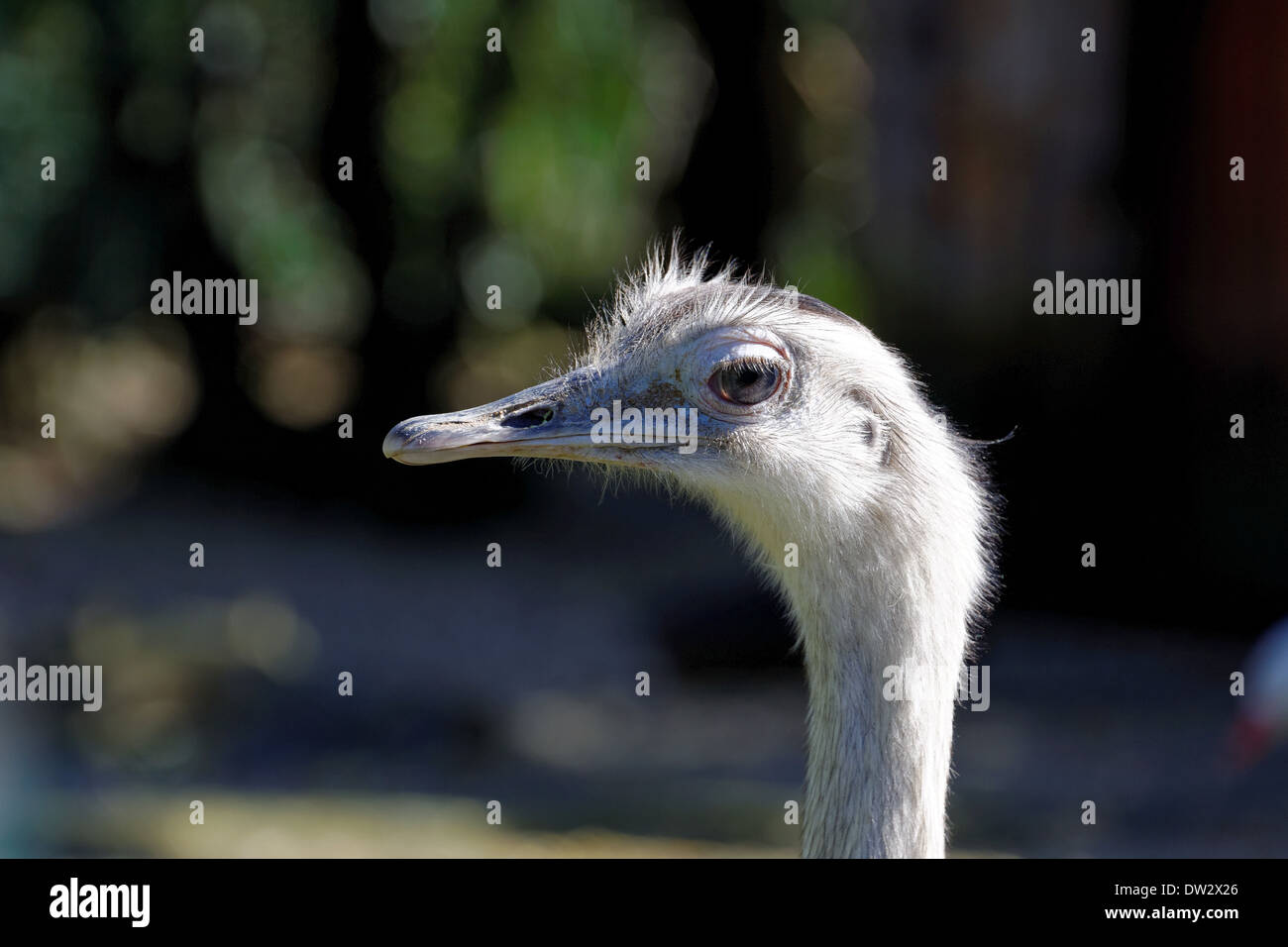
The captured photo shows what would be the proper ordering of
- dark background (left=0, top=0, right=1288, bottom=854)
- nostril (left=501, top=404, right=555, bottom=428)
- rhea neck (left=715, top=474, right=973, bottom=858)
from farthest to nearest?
dark background (left=0, top=0, right=1288, bottom=854)
nostril (left=501, top=404, right=555, bottom=428)
rhea neck (left=715, top=474, right=973, bottom=858)

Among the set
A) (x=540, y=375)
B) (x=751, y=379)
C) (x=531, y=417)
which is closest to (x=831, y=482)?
(x=751, y=379)

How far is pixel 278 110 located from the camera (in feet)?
18.8

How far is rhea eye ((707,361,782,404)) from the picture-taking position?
2.44 metres

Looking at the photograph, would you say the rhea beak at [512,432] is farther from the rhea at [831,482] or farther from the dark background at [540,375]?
the dark background at [540,375]

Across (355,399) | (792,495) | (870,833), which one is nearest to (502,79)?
(355,399)

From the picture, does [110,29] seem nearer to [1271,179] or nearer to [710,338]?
[710,338]

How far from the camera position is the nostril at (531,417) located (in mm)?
2496

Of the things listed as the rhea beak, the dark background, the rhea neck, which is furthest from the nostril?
the dark background

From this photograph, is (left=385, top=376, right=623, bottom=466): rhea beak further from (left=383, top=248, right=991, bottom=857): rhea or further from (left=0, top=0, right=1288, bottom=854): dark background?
(left=0, top=0, right=1288, bottom=854): dark background

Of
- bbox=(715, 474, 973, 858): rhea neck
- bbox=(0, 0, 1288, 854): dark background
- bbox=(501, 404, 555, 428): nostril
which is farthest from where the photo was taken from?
bbox=(0, 0, 1288, 854): dark background

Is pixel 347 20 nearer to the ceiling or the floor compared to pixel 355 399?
nearer to the ceiling

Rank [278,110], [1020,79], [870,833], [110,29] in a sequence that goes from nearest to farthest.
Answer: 1. [870,833]
2. [110,29]
3. [278,110]
4. [1020,79]

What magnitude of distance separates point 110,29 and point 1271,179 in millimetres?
4141

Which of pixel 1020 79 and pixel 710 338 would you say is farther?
pixel 1020 79
